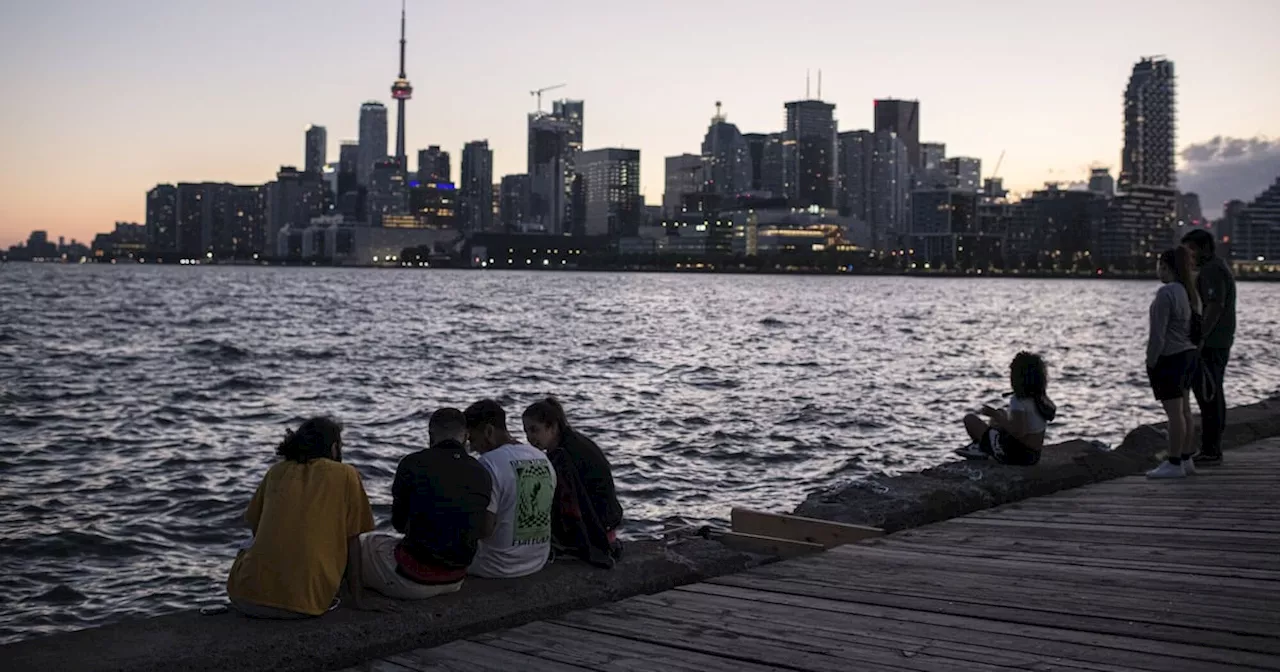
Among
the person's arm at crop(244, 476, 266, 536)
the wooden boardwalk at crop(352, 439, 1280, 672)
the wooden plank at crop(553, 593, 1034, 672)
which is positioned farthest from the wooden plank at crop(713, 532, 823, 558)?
the person's arm at crop(244, 476, 266, 536)

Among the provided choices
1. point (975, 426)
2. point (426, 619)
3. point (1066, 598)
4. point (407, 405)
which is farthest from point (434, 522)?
point (407, 405)

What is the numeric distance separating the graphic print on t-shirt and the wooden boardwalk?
0.75 metres

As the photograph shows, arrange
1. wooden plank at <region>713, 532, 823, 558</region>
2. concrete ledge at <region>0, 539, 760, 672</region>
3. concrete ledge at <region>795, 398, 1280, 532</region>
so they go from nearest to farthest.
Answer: concrete ledge at <region>0, 539, 760, 672</region>, wooden plank at <region>713, 532, 823, 558</region>, concrete ledge at <region>795, 398, 1280, 532</region>

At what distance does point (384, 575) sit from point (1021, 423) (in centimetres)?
706

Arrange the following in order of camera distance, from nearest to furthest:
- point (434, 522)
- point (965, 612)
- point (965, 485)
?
point (965, 612)
point (434, 522)
point (965, 485)

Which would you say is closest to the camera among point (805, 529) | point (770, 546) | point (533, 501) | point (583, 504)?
point (533, 501)

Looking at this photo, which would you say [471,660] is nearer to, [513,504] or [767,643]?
[767,643]

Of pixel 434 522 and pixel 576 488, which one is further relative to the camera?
pixel 576 488

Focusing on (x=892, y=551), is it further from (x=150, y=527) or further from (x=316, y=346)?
(x=316, y=346)

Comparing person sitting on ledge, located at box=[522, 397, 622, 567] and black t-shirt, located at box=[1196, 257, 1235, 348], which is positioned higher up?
black t-shirt, located at box=[1196, 257, 1235, 348]

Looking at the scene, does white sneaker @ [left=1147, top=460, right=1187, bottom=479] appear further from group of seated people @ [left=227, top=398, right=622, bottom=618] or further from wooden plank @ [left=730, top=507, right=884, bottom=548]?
group of seated people @ [left=227, top=398, right=622, bottom=618]

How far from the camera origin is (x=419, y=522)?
6895 mm

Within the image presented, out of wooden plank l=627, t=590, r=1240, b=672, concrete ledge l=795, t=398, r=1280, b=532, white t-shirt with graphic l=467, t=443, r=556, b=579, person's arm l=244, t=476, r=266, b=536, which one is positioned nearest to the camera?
wooden plank l=627, t=590, r=1240, b=672

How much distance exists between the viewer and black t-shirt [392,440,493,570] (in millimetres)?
6844
